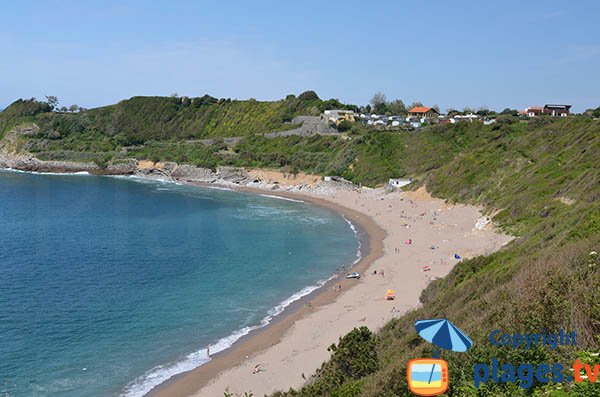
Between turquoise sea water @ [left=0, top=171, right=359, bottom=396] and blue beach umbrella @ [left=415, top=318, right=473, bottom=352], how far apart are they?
14460 millimetres

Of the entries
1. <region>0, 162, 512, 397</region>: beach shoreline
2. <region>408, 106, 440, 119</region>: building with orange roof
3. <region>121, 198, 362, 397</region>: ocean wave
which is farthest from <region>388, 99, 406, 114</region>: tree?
<region>121, 198, 362, 397</region>: ocean wave

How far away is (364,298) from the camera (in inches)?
1144

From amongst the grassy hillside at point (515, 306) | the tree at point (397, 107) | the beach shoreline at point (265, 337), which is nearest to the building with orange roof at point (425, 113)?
the tree at point (397, 107)

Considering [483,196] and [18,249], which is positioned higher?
[483,196]

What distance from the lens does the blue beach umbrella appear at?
26.2 ft

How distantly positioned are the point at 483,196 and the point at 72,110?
4753 inches

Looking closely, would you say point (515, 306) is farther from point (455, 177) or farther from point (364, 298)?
point (455, 177)

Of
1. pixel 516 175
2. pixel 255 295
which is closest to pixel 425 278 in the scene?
pixel 255 295

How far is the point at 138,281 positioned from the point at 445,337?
27157 mm

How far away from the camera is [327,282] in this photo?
1282 inches

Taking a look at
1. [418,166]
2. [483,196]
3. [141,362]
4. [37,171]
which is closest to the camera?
[141,362]

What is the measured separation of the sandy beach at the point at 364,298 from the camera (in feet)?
66.0

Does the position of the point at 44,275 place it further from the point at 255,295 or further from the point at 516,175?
the point at 516,175

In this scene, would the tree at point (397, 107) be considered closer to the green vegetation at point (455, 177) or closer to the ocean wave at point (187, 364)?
the green vegetation at point (455, 177)
